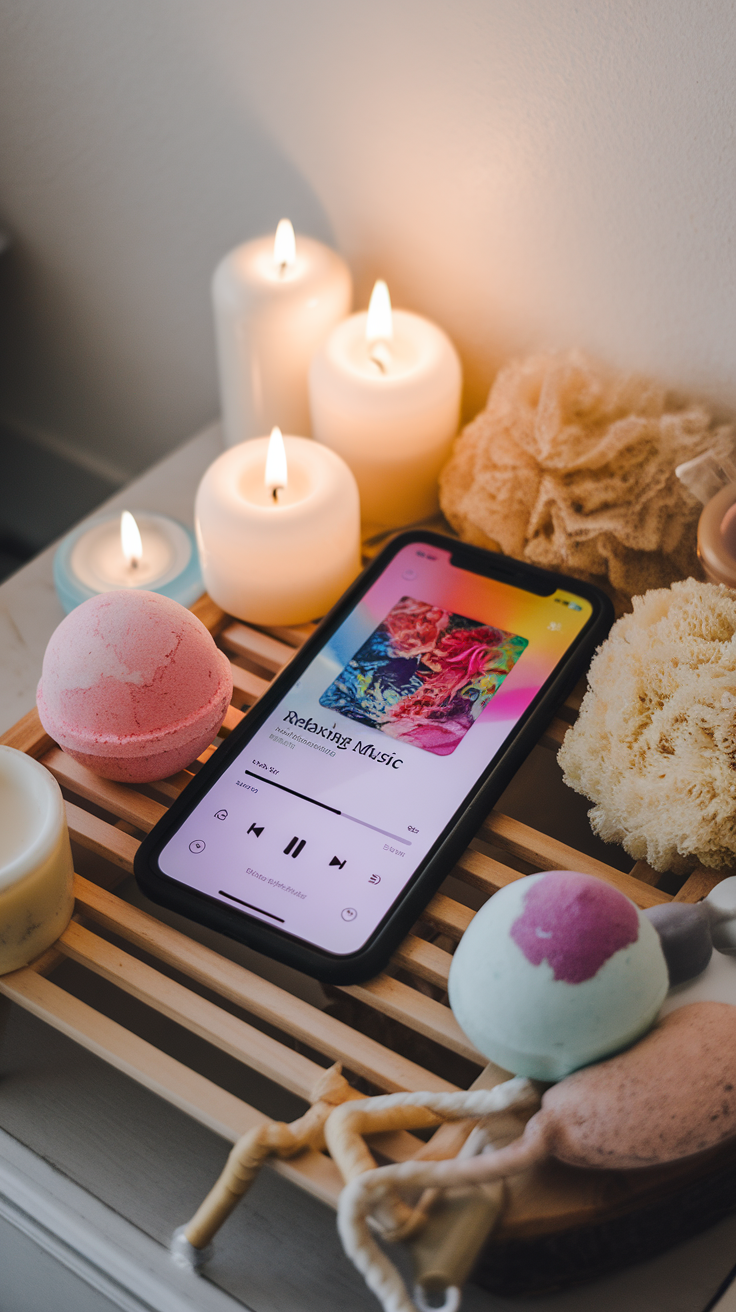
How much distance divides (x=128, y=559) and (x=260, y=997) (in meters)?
0.28

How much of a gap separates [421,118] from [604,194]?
11 cm

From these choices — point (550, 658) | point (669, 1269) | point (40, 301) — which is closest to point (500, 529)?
point (550, 658)

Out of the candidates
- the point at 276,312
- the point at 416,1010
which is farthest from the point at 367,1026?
the point at 276,312

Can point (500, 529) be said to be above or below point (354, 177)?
below

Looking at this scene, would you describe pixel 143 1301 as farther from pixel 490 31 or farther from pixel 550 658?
pixel 490 31

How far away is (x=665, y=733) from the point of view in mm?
407

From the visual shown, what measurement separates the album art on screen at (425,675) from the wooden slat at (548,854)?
0.04 meters

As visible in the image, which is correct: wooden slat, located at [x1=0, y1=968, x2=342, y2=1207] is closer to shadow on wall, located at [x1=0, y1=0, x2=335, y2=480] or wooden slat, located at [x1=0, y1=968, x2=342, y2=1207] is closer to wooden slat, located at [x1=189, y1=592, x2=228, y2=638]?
wooden slat, located at [x1=189, y1=592, x2=228, y2=638]

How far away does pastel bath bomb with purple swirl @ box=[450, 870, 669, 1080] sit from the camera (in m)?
0.32

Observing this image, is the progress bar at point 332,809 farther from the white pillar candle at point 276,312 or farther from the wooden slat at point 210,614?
the white pillar candle at point 276,312

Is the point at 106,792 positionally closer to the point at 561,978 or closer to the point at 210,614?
the point at 210,614

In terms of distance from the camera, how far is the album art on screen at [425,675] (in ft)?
1.49

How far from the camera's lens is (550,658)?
0.48 m

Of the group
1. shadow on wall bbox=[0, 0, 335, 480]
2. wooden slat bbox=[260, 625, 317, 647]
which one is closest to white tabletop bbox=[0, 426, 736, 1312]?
wooden slat bbox=[260, 625, 317, 647]
